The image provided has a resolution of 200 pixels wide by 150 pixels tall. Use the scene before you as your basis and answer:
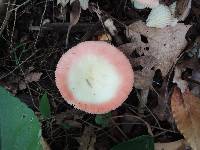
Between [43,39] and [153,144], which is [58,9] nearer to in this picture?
[43,39]

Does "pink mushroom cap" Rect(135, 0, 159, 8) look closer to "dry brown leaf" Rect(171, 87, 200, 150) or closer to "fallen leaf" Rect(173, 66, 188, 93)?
"fallen leaf" Rect(173, 66, 188, 93)

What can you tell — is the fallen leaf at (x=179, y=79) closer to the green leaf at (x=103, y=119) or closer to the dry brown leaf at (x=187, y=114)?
the dry brown leaf at (x=187, y=114)

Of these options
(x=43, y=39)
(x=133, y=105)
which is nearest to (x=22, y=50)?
(x=43, y=39)

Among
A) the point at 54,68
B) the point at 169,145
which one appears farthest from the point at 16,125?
the point at 169,145

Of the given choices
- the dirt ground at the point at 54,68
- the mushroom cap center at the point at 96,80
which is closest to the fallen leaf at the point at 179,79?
the dirt ground at the point at 54,68

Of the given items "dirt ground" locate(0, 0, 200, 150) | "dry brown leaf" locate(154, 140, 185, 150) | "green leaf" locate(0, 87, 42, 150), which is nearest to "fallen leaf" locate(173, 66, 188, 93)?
"dirt ground" locate(0, 0, 200, 150)

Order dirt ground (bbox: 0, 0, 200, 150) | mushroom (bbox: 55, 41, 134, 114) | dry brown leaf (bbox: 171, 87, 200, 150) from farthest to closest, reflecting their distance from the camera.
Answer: dirt ground (bbox: 0, 0, 200, 150) < dry brown leaf (bbox: 171, 87, 200, 150) < mushroom (bbox: 55, 41, 134, 114)
